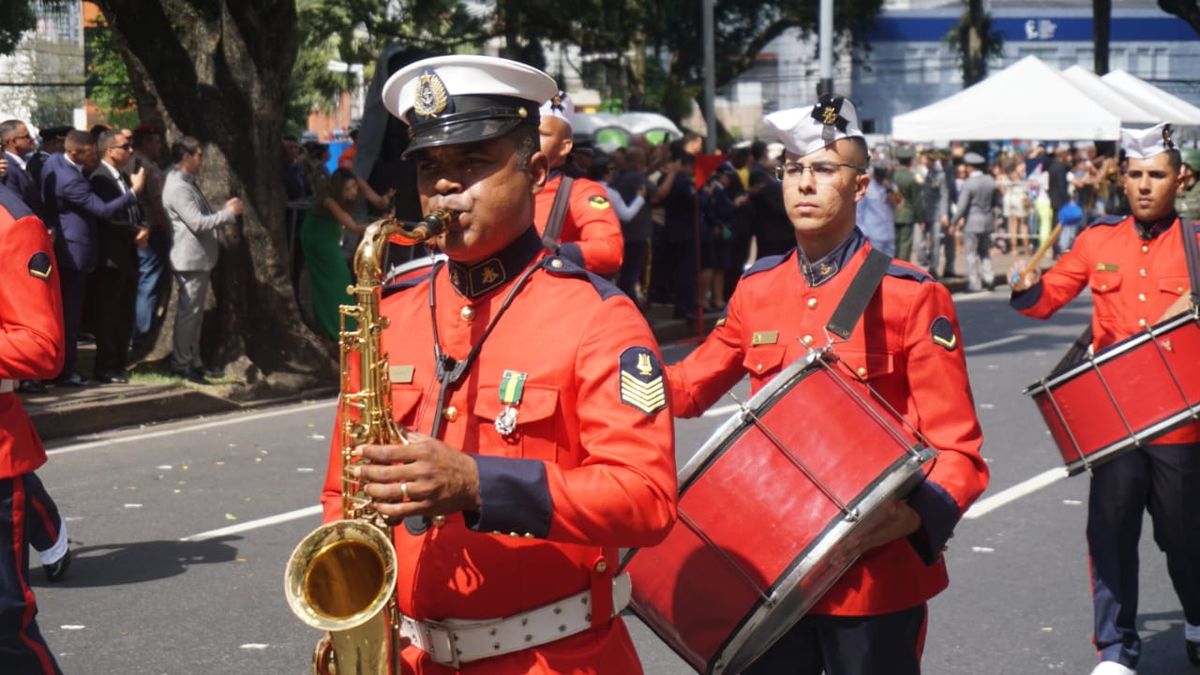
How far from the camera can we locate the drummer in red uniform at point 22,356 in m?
4.36

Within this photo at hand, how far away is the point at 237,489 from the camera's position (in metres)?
9.41

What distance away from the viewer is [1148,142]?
627 centimetres

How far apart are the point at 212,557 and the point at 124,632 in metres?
1.18

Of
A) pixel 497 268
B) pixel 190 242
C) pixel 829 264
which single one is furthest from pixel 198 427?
pixel 497 268

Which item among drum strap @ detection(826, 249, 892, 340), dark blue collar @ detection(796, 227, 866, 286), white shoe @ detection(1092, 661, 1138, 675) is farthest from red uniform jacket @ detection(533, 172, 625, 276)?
drum strap @ detection(826, 249, 892, 340)

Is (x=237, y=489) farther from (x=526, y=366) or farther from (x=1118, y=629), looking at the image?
(x=526, y=366)

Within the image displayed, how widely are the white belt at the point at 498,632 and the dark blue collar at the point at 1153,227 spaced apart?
4032mm

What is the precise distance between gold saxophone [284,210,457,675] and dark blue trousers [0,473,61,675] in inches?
67.8

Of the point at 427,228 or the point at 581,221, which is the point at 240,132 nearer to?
the point at 581,221

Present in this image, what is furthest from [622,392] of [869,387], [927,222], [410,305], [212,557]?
[927,222]

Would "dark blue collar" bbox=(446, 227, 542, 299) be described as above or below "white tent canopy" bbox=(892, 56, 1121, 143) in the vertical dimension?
below

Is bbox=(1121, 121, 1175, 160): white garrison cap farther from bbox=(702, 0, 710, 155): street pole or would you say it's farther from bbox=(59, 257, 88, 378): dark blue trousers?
bbox=(702, 0, 710, 155): street pole

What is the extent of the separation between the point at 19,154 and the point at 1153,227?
852 centimetres

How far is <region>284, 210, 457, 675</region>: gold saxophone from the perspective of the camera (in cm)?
268
